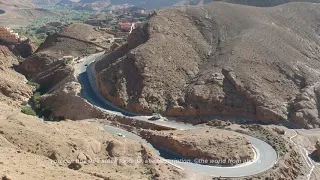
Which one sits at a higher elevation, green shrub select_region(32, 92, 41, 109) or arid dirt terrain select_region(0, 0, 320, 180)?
arid dirt terrain select_region(0, 0, 320, 180)

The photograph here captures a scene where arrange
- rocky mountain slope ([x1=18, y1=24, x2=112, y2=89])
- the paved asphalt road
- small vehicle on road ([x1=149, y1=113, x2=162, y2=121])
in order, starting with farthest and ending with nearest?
rocky mountain slope ([x1=18, y1=24, x2=112, y2=89])
small vehicle on road ([x1=149, y1=113, x2=162, y2=121])
the paved asphalt road

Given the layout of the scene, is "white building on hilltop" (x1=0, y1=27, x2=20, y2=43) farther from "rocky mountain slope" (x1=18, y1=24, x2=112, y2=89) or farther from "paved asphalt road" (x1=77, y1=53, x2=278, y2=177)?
"paved asphalt road" (x1=77, y1=53, x2=278, y2=177)

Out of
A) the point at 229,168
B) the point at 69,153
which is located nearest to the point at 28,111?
the point at 69,153

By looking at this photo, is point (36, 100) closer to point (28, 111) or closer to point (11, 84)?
point (11, 84)

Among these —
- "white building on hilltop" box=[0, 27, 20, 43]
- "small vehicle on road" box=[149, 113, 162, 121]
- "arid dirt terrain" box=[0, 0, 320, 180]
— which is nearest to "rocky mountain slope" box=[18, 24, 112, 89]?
"arid dirt terrain" box=[0, 0, 320, 180]

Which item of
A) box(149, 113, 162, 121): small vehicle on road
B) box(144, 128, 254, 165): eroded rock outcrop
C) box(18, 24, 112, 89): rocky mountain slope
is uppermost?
box(18, 24, 112, 89): rocky mountain slope

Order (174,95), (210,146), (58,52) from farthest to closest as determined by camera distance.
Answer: (58,52), (174,95), (210,146)

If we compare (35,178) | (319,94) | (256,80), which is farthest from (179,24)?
(35,178)

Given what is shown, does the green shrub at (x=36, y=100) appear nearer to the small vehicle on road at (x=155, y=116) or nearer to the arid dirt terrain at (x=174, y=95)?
the arid dirt terrain at (x=174, y=95)

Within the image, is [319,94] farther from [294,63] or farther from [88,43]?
[88,43]
